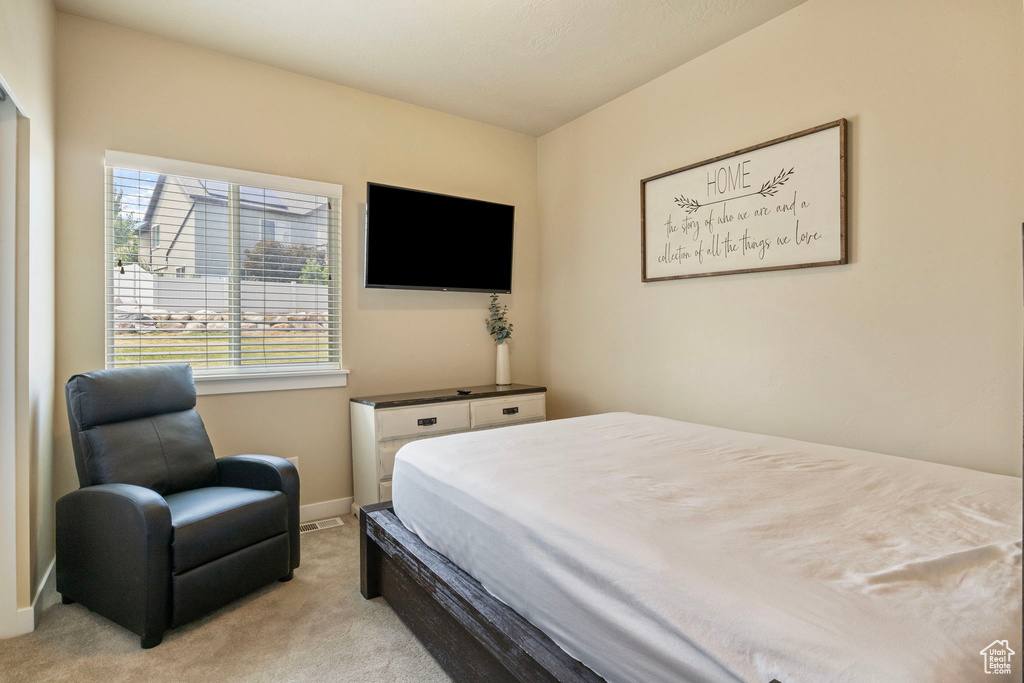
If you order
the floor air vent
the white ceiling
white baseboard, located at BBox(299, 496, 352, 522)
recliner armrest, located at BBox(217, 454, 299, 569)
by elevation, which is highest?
the white ceiling

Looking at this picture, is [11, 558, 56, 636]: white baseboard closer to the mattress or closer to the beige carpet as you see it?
the beige carpet

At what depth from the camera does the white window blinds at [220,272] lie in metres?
2.84

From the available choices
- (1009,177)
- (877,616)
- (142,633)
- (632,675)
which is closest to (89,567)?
(142,633)

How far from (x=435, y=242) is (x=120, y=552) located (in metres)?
2.47

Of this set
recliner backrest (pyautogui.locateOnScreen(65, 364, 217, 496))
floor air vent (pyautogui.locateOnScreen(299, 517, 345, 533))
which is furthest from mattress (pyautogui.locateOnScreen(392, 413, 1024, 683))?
floor air vent (pyautogui.locateOnScreen(299, 517, 345, 533))

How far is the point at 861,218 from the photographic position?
2441 mm

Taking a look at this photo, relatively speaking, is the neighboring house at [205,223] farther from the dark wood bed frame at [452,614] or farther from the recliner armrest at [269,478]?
the dark wood bed frame at [452,614]

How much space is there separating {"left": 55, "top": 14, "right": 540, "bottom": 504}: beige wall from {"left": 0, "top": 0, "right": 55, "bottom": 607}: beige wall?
21cm

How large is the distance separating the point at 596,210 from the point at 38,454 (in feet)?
11.0

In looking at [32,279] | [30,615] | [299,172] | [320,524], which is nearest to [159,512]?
[30,615]

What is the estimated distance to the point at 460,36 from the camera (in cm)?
292

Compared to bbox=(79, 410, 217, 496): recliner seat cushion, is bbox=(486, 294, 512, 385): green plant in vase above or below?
above

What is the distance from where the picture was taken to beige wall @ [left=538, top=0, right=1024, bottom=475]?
6.76 ft
